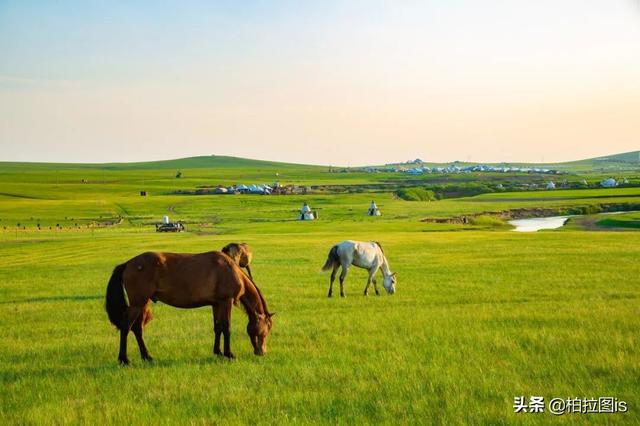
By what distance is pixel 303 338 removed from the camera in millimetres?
13570

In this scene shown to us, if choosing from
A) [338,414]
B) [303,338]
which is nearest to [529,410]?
[338,414]

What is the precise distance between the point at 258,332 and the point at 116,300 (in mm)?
2941

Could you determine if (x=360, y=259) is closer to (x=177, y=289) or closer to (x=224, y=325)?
(x=224, y=325)

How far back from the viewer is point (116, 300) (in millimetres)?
11977

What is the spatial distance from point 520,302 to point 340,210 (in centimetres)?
8792

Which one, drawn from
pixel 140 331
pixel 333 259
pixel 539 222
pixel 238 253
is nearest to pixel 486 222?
pixel 539 222

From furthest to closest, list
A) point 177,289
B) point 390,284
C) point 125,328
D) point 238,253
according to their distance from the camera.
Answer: point 390,284
point 238,253
point 177,289
point 125,328

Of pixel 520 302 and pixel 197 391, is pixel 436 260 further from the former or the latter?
pixel 197 391

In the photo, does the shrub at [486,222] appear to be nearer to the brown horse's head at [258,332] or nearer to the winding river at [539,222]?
the winding river at [539,222]

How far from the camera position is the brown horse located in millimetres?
11773

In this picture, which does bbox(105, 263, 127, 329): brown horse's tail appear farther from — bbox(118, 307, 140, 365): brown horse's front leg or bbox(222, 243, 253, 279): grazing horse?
bbox(222, 243, 253, 279): grazing horse

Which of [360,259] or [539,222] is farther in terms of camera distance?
[539,222]

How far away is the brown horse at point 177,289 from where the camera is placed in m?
11.8

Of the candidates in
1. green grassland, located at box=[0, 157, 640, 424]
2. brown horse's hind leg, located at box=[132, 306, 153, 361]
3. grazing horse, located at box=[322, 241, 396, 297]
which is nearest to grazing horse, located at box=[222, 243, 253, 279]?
green grassland, located at box=[0, 157, 640, 424]
